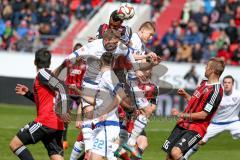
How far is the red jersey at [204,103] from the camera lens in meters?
14.2

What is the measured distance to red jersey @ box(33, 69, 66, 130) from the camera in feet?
45.3

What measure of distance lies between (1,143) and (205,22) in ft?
51.9

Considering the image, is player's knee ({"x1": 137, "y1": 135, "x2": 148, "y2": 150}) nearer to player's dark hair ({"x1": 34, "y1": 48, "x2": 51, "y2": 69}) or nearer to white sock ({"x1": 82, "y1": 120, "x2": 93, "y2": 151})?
white sock ({"x1": 82, "y1": 120, "x2": 93, "y2": 151})

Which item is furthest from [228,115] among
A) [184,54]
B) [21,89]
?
[184,54]

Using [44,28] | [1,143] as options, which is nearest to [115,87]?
[1,143]

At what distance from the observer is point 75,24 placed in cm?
3622

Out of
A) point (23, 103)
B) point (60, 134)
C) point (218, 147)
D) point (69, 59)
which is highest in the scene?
point (69, 59)

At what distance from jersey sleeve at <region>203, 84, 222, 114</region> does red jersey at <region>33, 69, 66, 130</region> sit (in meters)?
2.52

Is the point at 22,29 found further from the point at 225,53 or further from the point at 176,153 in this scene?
the point at 176,153

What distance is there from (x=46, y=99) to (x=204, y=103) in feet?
8.89

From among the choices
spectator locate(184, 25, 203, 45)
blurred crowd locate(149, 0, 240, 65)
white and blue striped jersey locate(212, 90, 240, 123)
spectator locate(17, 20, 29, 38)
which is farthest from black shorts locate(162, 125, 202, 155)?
spectator locate(17, 20, 29, 38)

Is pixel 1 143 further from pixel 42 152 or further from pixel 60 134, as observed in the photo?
pixel 60 134

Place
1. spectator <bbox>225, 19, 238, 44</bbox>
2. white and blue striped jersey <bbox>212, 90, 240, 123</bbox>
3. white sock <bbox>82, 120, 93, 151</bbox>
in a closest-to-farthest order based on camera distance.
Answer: white sock <bbox>82, 120, 93, 151</bbox>
white and blue striped jersey <bbox>212, 90, 240, 123</bbox>
spectator <bbox>225, 19, 238, 44</bbox>

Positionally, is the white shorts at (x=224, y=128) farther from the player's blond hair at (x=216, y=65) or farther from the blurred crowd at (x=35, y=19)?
the blurred crowd at (x=35, y=19)
